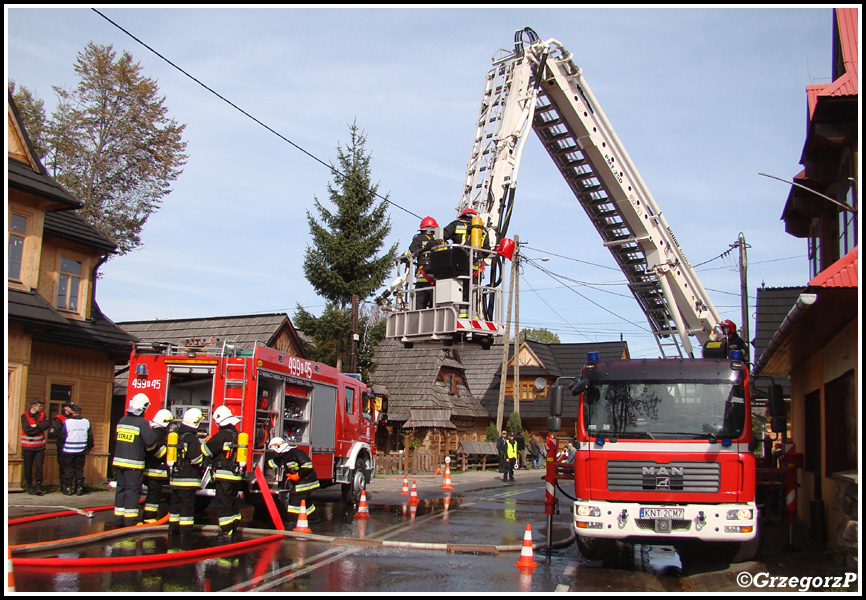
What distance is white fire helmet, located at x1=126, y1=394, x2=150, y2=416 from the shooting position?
11.2m

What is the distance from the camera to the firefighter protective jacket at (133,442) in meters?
10.7

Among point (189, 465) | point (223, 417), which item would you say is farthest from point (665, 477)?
point (189, 465)

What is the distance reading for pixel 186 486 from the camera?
33.0ft

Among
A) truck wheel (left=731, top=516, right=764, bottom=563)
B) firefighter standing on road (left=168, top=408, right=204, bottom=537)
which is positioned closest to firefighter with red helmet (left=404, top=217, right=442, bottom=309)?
firefighter standing on road (left=168, top=408, right=204, bottom=537)

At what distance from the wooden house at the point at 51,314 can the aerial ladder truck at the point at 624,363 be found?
8.31m

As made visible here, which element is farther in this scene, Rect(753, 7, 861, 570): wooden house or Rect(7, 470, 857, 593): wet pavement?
Rect(753, 7, 861, 570): wooden house

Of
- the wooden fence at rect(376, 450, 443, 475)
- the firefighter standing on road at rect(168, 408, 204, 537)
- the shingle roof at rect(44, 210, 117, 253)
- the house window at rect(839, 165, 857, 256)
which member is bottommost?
the wooden fence at rect(376, 450, 443, 475)

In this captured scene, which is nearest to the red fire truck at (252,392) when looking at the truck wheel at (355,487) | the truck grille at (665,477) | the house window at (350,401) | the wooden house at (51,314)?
the truck wheel at (355,487)

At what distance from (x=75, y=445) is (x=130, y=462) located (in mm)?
4915

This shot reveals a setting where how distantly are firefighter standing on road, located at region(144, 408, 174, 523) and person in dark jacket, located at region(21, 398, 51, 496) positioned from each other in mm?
4913

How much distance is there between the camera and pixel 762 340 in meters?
19.9

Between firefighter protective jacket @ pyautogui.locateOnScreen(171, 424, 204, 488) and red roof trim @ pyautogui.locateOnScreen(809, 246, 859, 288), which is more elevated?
red roof trim @ pyautogui.locateOnScreen(809, 246, 859, 288)

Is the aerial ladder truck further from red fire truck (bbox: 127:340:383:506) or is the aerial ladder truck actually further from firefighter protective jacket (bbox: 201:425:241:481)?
firefighter protective jacket (bbox: 201:425:241:481)

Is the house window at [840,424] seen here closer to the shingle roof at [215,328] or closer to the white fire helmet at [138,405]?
the white fire helmet at [138,405]
